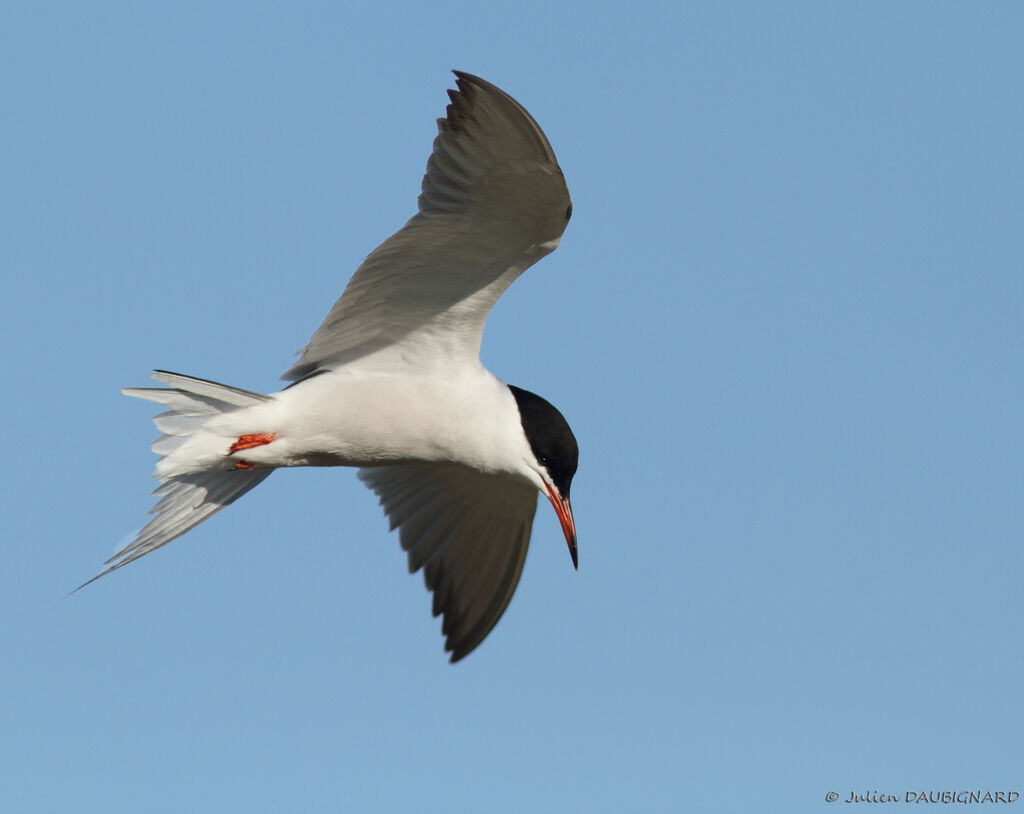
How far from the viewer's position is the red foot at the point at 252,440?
700 cm

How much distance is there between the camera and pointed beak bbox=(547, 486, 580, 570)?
7340 mm

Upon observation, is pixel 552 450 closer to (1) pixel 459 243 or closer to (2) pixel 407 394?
(2) pixel 407 394

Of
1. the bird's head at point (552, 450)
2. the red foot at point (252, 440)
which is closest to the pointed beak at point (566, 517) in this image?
the bird's head at point (552, 450)

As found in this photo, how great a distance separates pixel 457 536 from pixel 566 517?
1333 mm

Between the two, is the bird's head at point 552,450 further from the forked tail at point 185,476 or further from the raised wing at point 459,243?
the forked tail at point 185,476

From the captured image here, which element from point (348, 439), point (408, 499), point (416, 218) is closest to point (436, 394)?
point (348, 439)

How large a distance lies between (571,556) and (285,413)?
5.29 feet

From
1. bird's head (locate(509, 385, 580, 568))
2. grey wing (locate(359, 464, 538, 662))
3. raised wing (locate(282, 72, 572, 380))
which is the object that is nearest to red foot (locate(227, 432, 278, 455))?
raised wing (locate(282, 72, 572, 380))

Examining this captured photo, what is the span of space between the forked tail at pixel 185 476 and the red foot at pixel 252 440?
0.15 meters

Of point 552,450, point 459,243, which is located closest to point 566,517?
point 552,450

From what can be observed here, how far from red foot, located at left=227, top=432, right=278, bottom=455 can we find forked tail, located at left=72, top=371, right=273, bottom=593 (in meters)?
0.15

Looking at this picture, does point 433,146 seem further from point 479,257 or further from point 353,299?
point 353,299

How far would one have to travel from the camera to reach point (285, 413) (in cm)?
700

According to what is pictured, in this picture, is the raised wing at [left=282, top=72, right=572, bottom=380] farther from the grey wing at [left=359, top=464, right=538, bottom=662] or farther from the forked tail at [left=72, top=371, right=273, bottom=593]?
the grey wing at [left=359, top=464, right=538, bottom=662]
